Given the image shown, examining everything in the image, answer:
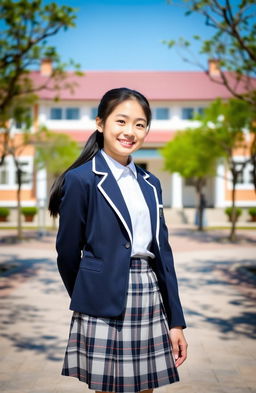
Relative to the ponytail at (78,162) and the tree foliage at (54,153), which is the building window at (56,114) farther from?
the ponytail at (78,162)

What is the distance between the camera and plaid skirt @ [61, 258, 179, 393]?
2406 millimetres

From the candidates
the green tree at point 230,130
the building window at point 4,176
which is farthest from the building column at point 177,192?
the green tree at point 230,130

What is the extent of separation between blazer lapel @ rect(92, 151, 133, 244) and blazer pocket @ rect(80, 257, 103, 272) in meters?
0.18

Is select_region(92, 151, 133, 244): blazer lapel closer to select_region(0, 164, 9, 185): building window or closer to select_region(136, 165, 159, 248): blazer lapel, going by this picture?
select_region(136, 165, 159, 248): blazer lapel

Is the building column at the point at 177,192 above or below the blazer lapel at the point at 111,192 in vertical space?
below

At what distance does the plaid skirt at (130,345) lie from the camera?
7.89 feet

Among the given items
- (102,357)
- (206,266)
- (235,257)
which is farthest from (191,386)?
(235,257)

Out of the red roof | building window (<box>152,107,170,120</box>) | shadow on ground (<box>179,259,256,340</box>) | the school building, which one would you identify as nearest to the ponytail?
shadow on ground (<box>179,259,256,340</box>)

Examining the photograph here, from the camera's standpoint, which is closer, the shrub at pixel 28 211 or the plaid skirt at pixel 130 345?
the plaid skirt at pixel 130 345

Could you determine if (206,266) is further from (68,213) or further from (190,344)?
(68,213)

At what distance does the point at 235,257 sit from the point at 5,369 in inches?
421

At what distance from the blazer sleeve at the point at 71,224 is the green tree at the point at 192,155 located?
1939 cm

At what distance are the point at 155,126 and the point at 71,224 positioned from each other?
35345 millimetres

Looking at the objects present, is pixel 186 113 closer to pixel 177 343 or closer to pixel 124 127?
pixel 124 127
